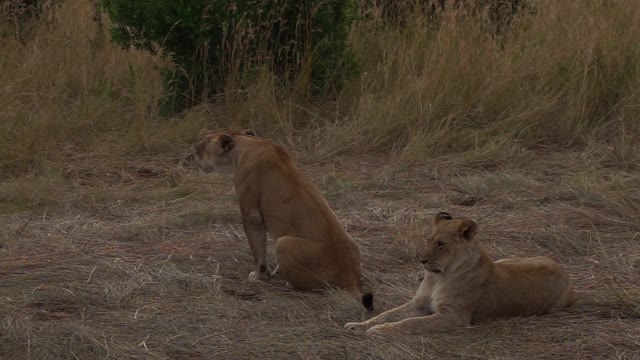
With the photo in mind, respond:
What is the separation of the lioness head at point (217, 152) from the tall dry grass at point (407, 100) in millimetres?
1966

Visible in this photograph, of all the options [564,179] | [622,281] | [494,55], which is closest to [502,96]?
[494,55]

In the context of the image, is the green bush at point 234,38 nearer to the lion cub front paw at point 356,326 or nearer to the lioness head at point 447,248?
the lioness head at point 447,248

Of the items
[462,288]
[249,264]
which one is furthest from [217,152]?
[462,288]

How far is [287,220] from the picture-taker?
6.38 m

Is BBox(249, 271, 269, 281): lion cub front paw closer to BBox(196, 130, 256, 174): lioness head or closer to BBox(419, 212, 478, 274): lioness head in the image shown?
BBox(196, 130, 256, 174): lioness head

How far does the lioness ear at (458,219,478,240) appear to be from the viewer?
5.66 meters

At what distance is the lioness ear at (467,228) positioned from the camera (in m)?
5.66

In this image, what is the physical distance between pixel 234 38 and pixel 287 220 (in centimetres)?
374

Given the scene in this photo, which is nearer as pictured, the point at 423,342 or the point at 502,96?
the point at 423,342

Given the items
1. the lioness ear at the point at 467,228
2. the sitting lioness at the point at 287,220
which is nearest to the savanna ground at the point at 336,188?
the sitting lioness at the point at 287,220

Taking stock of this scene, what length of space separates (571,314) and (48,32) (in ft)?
22.4

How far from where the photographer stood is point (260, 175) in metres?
6.56

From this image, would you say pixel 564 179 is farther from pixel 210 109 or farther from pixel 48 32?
pixel 48 32

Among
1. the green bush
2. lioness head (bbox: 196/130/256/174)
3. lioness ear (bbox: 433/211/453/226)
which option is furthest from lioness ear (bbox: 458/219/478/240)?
the green bush
